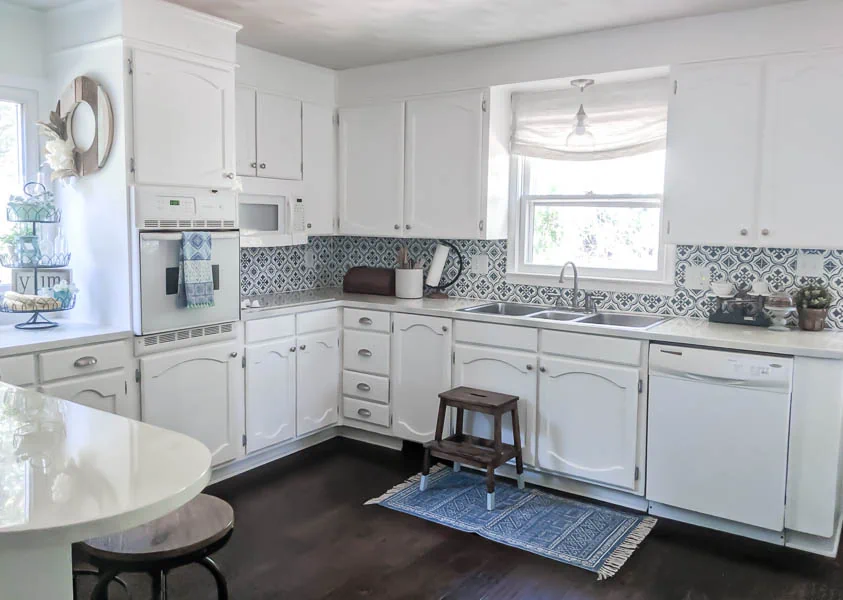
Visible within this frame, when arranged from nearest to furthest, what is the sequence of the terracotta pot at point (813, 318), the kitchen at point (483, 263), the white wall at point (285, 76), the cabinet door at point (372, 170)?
the kitchen at point (483, 263)
the terracotta pot at point (813, 318)
the white wall at point (285, 76)
the cabinet door at point (372, 170)

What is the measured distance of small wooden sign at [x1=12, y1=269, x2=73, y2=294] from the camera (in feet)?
10.9

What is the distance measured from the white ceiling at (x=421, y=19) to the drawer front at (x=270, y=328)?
5.11ft

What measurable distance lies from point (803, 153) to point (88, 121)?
129 inches

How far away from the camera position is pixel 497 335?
375cm

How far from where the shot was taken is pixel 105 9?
3.11 metres

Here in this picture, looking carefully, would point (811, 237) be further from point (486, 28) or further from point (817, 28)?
point (486, 28)

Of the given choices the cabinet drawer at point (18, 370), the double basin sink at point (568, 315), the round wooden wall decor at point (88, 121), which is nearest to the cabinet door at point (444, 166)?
the double basin sink at point (568, 315)

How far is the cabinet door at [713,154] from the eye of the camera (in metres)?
3.26

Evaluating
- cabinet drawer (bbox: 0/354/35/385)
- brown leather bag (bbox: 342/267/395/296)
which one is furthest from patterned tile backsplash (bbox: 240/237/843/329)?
cabinet drawer (bbox: 0/354/35/385)

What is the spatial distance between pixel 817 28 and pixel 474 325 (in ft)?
6.98

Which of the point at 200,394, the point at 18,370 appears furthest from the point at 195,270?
the point at 18,370

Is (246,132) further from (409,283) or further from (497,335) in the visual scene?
(497,335)

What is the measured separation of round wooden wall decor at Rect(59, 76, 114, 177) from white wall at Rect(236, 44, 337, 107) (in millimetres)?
876

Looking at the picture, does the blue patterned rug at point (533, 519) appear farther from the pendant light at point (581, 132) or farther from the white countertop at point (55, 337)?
the pendant light at point (581, 132)
